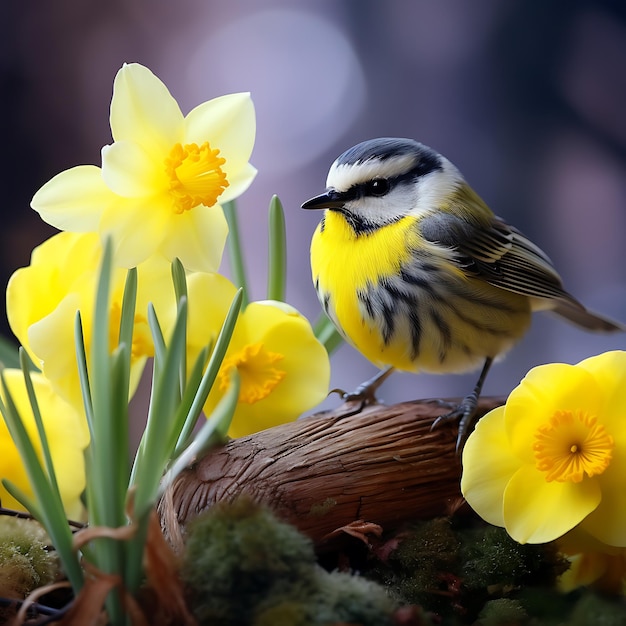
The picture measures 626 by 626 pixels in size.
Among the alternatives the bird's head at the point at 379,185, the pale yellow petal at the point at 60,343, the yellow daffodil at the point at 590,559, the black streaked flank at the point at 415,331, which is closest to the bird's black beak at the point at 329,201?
the bird's head at the point at 379,185

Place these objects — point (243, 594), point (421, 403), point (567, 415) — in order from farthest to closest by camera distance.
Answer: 1. point (421, 403)
2. point (567, 415)
3. point (243, 594)

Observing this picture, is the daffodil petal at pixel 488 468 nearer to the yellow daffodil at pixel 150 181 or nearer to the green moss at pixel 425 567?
the green moss at pixel 425 567

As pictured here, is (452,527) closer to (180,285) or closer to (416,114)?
(180,285)

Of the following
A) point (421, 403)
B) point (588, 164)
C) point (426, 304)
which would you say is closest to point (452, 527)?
point (421, 403)

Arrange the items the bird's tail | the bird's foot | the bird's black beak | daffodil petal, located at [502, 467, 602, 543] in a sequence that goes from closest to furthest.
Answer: daffodil petal, located at [502, 467, 602, 543], the bird's foot, the bird's black beak, the bird's tail

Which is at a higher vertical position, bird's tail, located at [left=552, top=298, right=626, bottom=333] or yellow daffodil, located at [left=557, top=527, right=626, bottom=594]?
yellow daffodil, located at [left=557, top=527, right=626, bottom=594]

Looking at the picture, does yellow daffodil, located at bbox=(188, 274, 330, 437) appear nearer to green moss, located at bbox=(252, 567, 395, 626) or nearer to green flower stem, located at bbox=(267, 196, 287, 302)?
green flower stem, located at bbox=(267, 196, 287, 302)

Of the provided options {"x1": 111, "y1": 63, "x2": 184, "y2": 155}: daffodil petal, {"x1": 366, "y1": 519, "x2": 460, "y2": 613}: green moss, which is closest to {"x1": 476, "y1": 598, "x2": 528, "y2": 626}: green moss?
{"x1": 366, "y1": 519, "x2": 460, "y2": 613}: green moss

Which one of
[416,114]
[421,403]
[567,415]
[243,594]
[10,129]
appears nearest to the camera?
[243,594]
